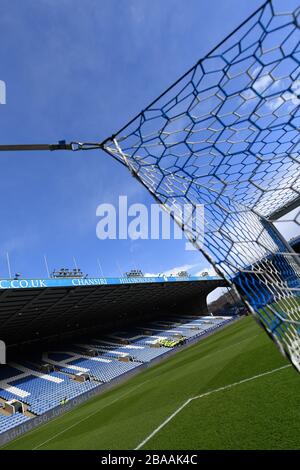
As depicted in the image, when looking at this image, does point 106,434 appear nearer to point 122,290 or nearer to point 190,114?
point 190,114

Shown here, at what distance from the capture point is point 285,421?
360 cm

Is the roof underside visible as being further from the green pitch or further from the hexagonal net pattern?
the hexagonal net pattern

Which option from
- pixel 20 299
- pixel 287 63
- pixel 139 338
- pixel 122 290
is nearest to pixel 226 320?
pixel 139 338

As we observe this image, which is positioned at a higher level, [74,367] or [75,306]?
[75,306]

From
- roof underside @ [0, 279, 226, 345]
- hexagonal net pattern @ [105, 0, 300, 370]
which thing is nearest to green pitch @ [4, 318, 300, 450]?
hexagonal net pattern @ [105, 0, 300, 370]

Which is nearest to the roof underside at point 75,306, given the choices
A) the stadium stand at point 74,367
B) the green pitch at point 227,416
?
the stadium stand at point 74,367

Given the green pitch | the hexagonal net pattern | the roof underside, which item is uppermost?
the roof underside

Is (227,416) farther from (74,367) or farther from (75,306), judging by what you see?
(74,367)

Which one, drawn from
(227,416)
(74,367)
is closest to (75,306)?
(74,367)

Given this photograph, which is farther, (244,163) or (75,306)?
(75,306)

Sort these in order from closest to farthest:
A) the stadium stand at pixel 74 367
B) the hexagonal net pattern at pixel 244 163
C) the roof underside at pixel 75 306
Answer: the hexagonal net pattern at pixel 244 163 < the stadium stand at pixel 74 367 < the roof underside at pixel 75 306

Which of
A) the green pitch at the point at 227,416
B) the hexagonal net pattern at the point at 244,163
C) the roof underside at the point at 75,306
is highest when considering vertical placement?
the roof underside at the point at 75,306

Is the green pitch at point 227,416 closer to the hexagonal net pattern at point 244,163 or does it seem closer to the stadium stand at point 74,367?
the hexagonal net pattern at point 244,163
